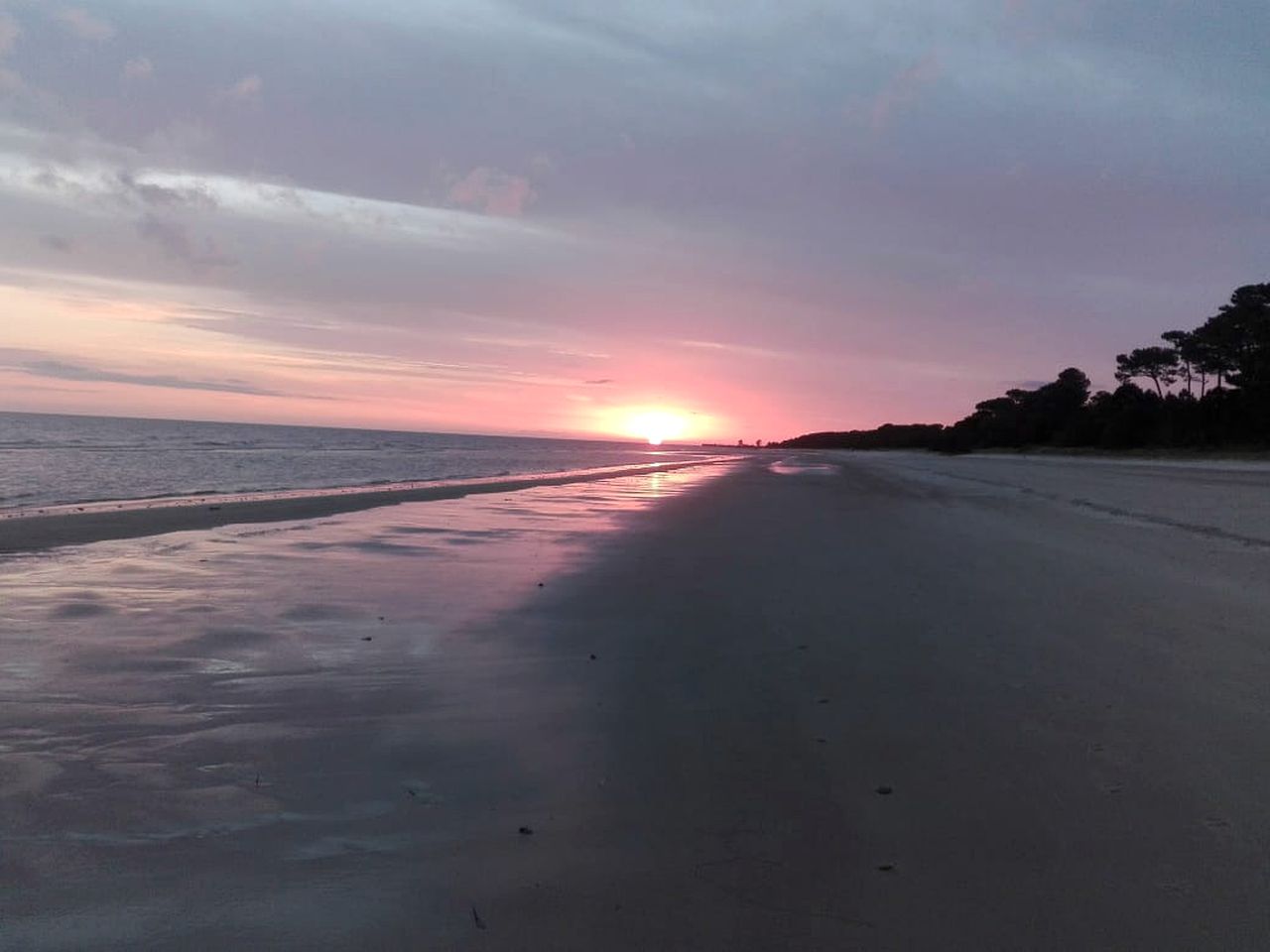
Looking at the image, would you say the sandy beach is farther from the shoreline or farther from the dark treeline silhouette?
the dark treeline silhouette

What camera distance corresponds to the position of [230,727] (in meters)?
5.50

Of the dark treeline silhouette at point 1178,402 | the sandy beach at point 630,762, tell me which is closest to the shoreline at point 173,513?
the sandy beach at point 630,762

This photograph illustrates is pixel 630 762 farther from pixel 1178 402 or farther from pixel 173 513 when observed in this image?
pixel 1178 402

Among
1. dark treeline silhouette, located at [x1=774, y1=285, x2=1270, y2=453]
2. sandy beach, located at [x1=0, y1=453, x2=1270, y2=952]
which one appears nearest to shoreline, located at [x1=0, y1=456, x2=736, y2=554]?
sandy beach, located at [x1=0, y1=453, x2=1270, y2=952]

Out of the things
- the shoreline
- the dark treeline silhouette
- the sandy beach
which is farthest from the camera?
the dark treeline silhouette

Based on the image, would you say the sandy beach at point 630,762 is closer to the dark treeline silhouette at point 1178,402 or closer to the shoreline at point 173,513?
the shoreline at point 173,513

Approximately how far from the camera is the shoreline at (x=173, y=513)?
14.7 m

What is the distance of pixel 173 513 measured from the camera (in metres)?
19.2

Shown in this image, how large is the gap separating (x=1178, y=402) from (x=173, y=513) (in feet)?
242

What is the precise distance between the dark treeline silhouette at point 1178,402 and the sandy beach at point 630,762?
60610 millimetres

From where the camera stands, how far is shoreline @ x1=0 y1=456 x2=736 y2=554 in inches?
578

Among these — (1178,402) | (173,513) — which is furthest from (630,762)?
(1178,402)

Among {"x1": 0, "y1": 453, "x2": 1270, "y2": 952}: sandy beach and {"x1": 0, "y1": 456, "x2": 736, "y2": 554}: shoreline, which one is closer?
{"x1": 0, "y1": 453, "x2": 1270, "y2": 952}: sandy beach

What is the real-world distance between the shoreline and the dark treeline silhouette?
179 feet
